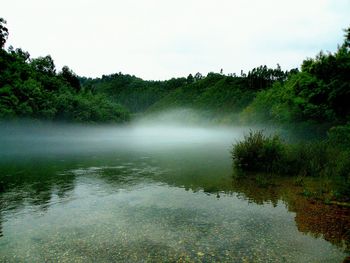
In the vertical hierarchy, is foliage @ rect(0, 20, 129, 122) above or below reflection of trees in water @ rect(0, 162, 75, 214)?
above

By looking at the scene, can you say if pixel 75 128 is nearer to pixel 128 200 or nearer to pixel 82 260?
pixel 128 200

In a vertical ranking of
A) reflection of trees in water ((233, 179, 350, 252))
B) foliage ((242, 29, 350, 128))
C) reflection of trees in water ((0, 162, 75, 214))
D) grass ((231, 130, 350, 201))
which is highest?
foliage ((242, 29, 350, 128))

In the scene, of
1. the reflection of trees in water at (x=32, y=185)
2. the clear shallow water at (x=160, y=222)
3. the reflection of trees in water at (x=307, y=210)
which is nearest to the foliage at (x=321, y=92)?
the reflection of trees in water at (x=307, y=210)

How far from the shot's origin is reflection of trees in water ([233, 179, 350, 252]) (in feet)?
32.8

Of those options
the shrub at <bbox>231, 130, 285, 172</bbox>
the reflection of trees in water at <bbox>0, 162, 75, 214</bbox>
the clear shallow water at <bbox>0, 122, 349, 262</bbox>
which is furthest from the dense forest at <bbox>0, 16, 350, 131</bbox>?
the reflection of trees in water at <bbox>0, 162, 75, 214</bbox>

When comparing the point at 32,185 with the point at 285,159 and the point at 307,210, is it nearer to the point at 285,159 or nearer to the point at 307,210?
the point at 307,210

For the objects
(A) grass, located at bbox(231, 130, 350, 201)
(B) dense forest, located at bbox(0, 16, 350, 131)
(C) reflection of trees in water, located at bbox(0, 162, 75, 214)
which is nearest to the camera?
(C) reflection of trees in water, located at bbox(0, 162, 75, 214)

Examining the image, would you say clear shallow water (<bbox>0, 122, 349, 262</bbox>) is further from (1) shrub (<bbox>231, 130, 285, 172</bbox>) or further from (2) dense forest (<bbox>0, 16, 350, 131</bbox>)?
(2) dense forest (<bbox>0, 16, 350, 131</bbox>)

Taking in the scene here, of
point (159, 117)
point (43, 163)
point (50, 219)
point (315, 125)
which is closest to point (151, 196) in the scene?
point (50, 219)

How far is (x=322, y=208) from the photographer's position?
496 inches

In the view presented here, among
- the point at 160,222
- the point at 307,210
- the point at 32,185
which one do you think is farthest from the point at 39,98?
the point at 307,210

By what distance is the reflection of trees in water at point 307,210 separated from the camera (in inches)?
394

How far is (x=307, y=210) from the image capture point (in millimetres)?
12523

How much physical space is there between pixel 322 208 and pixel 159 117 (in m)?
186
